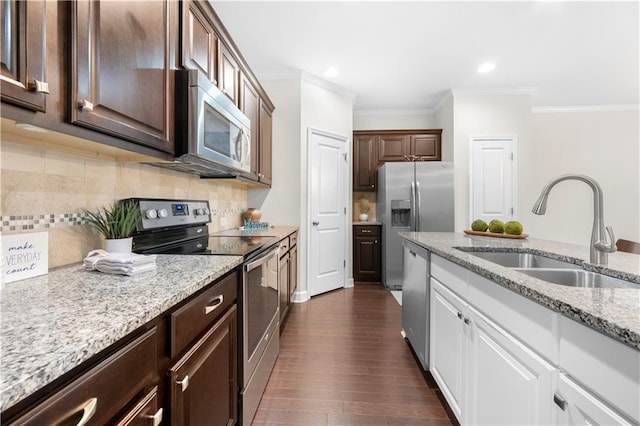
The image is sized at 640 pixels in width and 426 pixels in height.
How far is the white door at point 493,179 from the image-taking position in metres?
3.94

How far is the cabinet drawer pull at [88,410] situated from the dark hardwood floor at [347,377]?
3.92 ft

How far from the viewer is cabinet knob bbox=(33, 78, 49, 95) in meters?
0.69

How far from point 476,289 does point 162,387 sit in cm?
117

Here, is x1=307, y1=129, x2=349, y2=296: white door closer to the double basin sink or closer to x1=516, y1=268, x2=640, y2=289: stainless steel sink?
the double basin sink

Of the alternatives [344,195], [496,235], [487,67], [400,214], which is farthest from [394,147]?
[496,235]

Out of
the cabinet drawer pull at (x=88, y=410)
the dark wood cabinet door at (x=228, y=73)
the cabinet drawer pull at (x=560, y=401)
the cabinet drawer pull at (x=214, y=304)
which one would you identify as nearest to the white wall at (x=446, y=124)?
the dark wood cabinet door at (x=228, y=73)

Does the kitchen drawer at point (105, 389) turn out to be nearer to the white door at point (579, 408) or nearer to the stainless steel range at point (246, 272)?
the stainless steel range at point (246, 272)

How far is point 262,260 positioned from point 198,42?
1.25 m

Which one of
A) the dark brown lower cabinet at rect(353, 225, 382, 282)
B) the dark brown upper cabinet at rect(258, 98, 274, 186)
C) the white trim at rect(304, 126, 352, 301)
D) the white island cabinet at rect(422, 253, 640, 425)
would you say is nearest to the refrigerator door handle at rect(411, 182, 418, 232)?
the dark brown lower cabinet at rect(353, 225, 382, 282)

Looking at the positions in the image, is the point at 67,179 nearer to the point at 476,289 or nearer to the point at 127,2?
the point at 127,2

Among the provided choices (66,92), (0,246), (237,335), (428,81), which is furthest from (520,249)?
(428,81)

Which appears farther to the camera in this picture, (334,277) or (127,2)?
(334,277)

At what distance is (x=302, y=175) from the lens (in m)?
3.39

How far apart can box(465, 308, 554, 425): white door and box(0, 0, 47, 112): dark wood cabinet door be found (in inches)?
60.3
